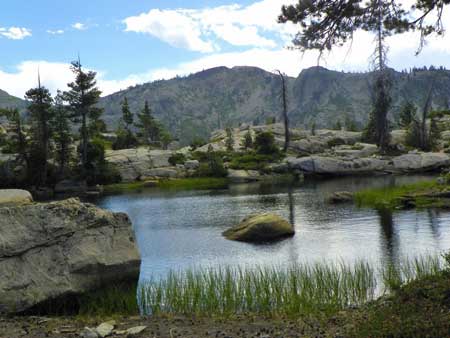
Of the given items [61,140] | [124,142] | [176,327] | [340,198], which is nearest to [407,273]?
[176,327]

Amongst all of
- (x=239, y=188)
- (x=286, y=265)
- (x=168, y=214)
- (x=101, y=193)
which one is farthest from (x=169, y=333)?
(x=101, y=193)

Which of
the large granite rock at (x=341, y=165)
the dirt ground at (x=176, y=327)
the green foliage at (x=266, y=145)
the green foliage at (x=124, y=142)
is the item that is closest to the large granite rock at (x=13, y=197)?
the dirt ground at (x=176, y=327)

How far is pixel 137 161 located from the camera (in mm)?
102500

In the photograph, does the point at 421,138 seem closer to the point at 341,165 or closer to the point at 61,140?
the point at 341,165

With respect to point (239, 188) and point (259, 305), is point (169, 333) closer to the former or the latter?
point (259, 305)

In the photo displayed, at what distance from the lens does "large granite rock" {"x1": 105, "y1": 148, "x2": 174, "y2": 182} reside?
99.3 meters

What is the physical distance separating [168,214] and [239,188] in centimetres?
2535

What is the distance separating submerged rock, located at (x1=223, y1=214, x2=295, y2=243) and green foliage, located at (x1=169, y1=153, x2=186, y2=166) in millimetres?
68101

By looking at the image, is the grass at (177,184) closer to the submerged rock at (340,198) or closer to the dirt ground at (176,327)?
the submerged rock at (340,198)

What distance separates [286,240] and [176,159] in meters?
72.5

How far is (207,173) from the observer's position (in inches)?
3770

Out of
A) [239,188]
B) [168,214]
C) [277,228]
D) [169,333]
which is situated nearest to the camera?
[169,333]

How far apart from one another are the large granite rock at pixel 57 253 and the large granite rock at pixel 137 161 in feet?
253

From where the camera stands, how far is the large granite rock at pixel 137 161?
99312 mm
